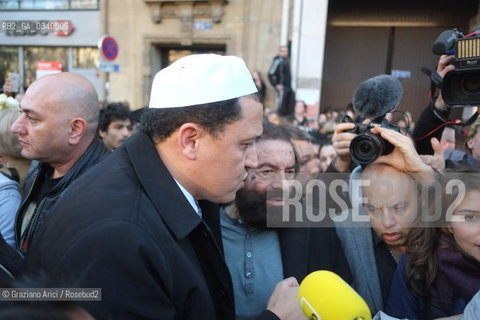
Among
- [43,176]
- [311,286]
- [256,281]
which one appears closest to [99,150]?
[43,176]

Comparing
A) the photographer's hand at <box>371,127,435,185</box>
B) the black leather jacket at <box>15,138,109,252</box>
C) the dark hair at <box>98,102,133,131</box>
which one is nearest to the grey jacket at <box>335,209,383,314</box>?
the photographer's hand at <box>371,127,435,185</box>

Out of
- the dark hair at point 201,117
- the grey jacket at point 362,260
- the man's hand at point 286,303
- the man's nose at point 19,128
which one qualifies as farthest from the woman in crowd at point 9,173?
the grey jacket at point 362,260

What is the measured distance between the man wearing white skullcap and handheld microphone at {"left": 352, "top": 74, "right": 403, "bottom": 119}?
58 centimetres

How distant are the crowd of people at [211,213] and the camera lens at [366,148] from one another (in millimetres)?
54

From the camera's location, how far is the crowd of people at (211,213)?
3.25ft

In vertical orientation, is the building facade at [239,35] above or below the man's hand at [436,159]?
above

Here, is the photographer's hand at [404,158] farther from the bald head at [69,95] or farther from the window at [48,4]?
the window at [48,4]

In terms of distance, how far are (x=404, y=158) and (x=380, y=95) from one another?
0.27 m

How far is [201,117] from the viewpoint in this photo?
120 centimetres

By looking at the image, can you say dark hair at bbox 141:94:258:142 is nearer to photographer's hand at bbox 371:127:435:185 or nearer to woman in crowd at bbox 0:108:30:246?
photographer's hand at bbox 371:127:435:185

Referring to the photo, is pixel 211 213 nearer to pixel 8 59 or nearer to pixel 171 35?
pixel 171 35

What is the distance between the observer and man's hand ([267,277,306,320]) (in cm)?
129

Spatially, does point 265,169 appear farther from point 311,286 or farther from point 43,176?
point 43,176

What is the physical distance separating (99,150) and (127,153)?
1.02 m
